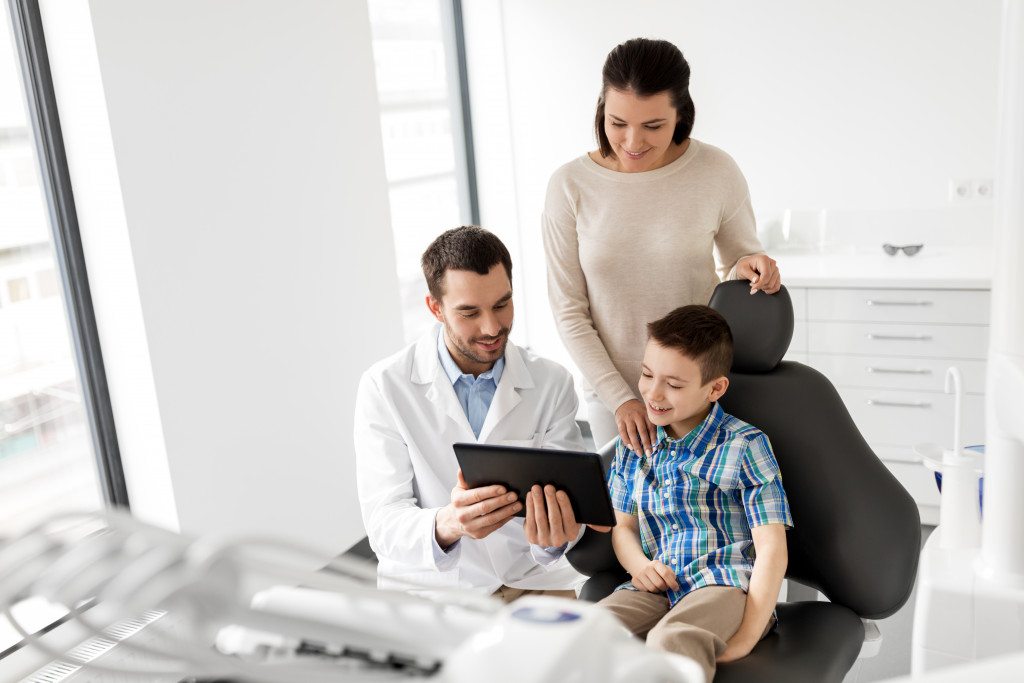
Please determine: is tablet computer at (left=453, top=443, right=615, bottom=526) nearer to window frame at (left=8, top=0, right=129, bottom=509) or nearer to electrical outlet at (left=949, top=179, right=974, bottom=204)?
window frame at (left=8, top=0, right=129, bottom=509)

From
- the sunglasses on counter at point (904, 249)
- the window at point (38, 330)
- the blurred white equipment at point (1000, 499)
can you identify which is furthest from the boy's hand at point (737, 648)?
the sunglasses on counter at point (904, 249)

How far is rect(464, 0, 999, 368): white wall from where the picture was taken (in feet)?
10.7

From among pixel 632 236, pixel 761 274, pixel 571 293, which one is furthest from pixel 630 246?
pixel 761 274

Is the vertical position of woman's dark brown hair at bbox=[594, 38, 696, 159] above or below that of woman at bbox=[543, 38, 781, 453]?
above

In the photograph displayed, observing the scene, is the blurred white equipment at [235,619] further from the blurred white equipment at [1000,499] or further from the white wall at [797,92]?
the white wall at [797,92]

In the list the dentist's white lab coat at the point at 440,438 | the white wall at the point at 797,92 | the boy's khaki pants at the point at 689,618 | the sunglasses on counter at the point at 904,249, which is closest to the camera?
the boy's khaki pants at the point at 689,618

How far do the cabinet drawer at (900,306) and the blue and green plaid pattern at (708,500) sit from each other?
1.54 m

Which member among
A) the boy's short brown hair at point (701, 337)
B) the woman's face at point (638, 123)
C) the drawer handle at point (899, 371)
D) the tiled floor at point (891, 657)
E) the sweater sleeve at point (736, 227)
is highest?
the woman's face at point (638, 123)

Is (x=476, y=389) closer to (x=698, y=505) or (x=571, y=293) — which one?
(x=571, y=293)

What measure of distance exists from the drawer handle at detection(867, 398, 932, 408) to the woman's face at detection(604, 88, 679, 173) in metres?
1.58

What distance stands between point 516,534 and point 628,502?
0.21m

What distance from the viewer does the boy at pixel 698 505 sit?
1.44 metres

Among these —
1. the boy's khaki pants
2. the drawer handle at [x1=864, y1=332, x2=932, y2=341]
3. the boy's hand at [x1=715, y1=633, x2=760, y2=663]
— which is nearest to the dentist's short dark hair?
the boy's khaki pants

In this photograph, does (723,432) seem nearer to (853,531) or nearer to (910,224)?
(853,531)
